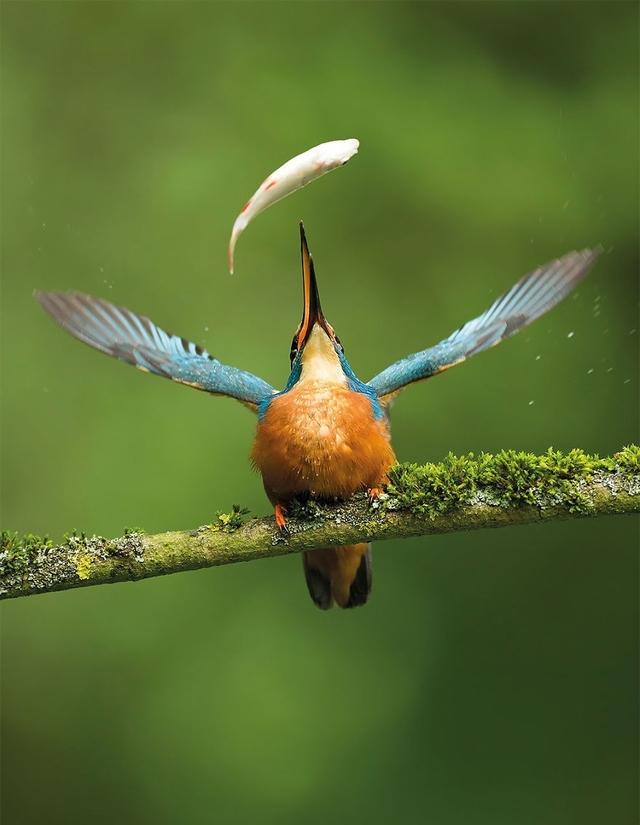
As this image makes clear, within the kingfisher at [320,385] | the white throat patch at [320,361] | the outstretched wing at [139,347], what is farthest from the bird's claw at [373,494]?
the outstretched wing at [139,347]

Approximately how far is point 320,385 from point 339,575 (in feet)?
2.81

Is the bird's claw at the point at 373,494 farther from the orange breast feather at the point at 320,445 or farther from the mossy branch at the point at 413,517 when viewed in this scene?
the orange breast feather at the point at 320,445

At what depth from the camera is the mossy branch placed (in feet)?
9.48

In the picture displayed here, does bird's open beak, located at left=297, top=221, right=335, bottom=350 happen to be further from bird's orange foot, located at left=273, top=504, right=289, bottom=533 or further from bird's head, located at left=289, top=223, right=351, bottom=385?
bird's orange foot, located at left=273, top=504, right=289, bottom=533

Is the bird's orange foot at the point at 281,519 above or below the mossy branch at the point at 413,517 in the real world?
above

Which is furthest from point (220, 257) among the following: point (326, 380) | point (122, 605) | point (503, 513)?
point (503, 513)

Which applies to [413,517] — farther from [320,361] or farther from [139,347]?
[139,347]

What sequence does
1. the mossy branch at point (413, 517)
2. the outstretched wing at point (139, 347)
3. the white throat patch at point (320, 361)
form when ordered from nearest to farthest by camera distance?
the mossy branch at point (413, 517)
the white throat patch at point (320, 361)
the outstretched wing at point (139, 347)

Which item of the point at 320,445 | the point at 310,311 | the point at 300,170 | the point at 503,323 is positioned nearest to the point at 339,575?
the point at 320,445

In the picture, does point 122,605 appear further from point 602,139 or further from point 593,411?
point 602,139

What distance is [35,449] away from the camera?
580 centimetres

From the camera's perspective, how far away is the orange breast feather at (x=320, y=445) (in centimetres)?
343

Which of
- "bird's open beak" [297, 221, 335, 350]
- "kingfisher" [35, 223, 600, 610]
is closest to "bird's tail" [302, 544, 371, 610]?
"kingfisher" [35, 223, 600, 610]

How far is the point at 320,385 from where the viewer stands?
3.71 m
